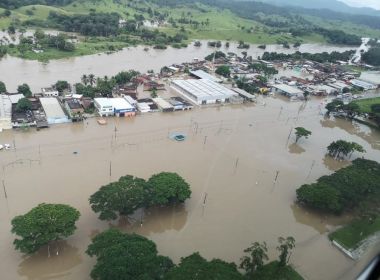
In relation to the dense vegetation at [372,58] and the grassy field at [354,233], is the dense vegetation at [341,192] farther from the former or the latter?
the dense vegetation at [372,58]

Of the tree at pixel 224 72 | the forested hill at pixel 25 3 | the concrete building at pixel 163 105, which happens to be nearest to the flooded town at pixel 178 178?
the concrete building at pixel 163 105

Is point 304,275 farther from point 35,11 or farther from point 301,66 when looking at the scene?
point 35,11

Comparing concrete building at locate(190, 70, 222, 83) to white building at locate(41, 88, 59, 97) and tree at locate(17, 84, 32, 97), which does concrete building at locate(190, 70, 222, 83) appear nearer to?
white building at locate(41, 88, 59, 97)

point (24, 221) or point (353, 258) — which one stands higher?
point (24, 221)

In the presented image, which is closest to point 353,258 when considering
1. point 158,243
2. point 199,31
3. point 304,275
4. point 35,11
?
point 304,275

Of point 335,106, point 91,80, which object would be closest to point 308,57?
point 335,106

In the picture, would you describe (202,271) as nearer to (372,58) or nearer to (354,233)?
(354,233)
